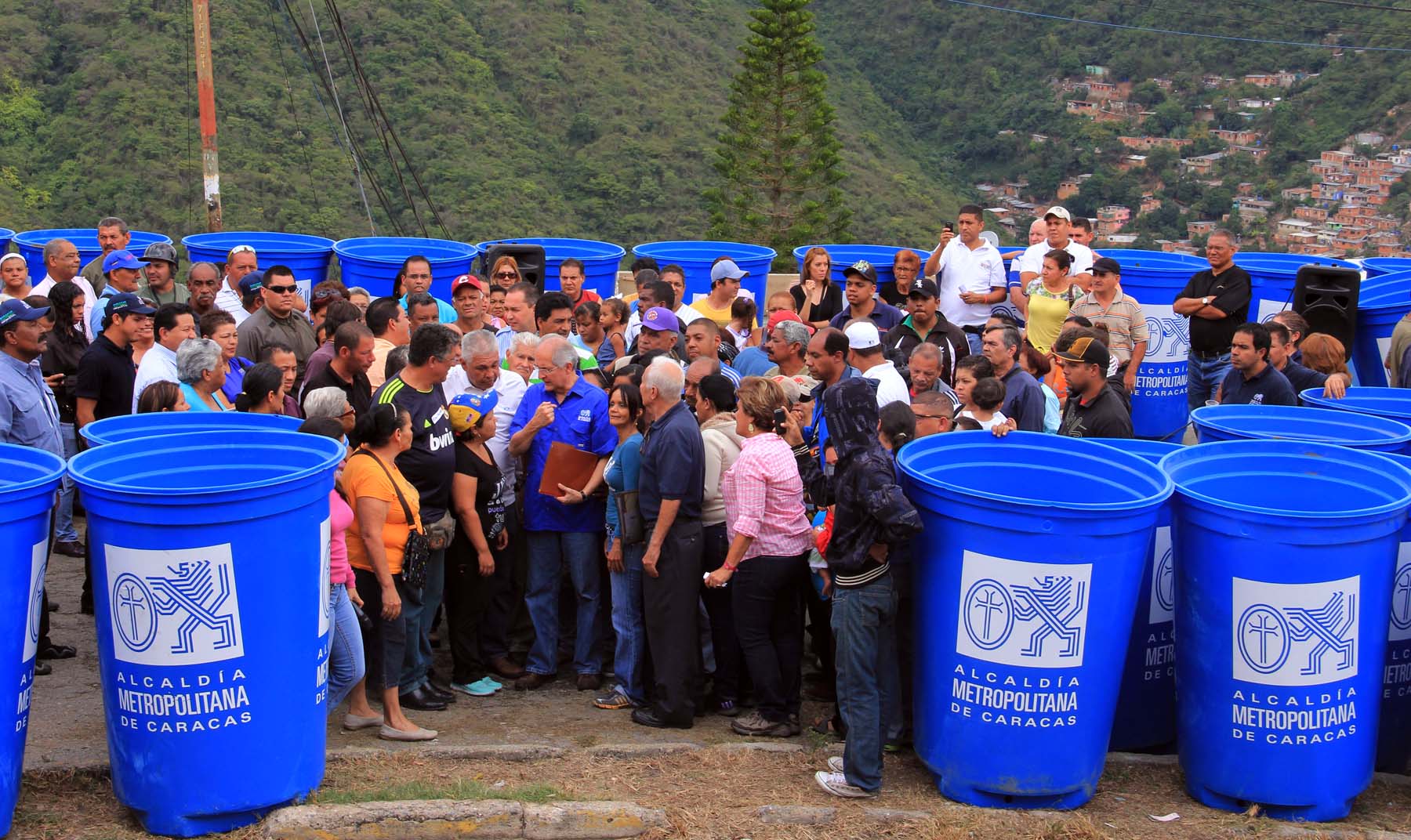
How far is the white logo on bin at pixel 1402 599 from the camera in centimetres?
577

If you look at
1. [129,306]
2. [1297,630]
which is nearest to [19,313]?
[129,306]

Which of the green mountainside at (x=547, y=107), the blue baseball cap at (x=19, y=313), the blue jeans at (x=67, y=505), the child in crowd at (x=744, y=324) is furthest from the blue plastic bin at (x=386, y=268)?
the green mountainside at (x=547, y=107)

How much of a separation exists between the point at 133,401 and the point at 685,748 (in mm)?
3932

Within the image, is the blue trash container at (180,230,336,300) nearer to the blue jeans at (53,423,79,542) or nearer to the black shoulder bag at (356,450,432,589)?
the blue jeans at (53,423,79,542)

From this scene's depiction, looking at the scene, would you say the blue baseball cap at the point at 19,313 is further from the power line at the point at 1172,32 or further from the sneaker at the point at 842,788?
the power line at the point at 1172,32

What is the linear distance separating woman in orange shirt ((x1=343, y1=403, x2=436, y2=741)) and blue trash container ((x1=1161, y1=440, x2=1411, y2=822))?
3452 millimetres

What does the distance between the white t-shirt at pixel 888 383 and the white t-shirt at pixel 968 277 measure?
335cm

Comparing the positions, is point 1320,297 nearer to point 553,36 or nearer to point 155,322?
point 155,322

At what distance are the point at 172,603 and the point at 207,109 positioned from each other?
13.8 m

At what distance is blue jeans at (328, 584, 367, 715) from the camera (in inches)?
229

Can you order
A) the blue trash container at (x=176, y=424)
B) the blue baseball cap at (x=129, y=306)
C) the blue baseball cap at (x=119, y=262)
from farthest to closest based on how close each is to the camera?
the blue baseball cap at (x=119, y=262)
the blue baseball cap at (x=129, y=306)
the blue trash container at (x=176, y=424)

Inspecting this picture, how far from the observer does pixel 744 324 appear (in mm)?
9484

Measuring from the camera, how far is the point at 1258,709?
5348mm

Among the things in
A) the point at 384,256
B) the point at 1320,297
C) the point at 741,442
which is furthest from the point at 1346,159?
the point at 741,442
